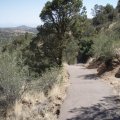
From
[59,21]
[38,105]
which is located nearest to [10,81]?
[38,105]

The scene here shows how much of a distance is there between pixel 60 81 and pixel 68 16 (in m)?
9.03

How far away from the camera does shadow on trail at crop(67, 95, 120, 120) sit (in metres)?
10.6

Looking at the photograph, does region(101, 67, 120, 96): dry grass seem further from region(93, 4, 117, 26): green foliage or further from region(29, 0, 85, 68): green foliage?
region(93, 4, 117, 26): green foliage

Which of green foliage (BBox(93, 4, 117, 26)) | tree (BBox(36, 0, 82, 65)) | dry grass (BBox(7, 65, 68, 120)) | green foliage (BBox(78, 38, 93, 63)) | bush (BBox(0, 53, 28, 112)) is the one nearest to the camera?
dry grass (BBox(7, 65, 68, 120))

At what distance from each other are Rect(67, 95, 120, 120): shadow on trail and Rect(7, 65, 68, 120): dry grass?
86cm

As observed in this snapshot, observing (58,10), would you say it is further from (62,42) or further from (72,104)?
(72,104)

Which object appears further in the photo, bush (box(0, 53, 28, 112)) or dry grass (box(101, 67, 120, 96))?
dry grass (box(101, 67, 120, 96))

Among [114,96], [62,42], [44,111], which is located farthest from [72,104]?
[62,42]

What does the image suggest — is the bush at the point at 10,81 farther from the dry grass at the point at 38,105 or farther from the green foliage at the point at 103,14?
the green foliage at the point at 103,14

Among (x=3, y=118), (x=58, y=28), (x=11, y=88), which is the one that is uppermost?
(x=58, y=28)

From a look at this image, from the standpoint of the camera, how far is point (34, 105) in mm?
12797

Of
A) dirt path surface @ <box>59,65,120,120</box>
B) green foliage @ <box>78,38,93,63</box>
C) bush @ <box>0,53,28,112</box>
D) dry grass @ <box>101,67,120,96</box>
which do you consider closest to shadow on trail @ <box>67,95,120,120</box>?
dirt path surface @ <box>59,65,120,120</box>

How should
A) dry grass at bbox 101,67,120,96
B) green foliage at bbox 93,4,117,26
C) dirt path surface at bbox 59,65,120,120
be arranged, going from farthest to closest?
green foliage at bbox 93,4,117,26
dry grass at bbox 101,67,120,96
dirt path surface at bbox 59,65,120,120

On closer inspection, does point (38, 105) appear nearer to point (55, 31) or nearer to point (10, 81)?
point (10, 81)
